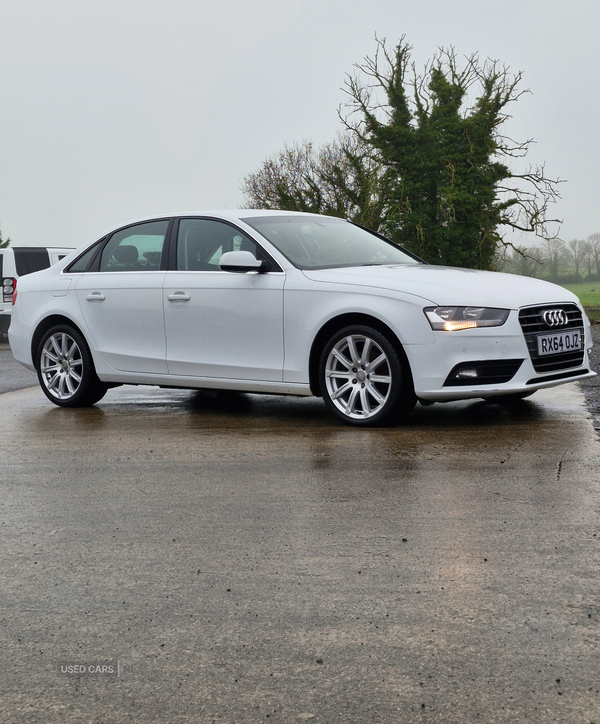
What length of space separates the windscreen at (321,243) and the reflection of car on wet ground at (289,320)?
2cm

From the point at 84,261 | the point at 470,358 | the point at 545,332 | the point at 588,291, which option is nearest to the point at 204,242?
the point at 84,261

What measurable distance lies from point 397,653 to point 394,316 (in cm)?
442

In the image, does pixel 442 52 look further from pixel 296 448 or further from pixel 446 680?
pixel 446 680

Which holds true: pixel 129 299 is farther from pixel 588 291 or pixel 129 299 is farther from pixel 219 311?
pixel 588 291

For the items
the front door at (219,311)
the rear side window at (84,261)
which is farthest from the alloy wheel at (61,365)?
the front door at (219,311)

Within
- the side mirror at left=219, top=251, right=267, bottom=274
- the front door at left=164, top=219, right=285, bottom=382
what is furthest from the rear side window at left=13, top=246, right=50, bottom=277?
the side mirror at left=219, top=251, right=267, bottom=274

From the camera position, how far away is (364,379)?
758 cm

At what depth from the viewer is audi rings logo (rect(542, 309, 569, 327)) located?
7562mm

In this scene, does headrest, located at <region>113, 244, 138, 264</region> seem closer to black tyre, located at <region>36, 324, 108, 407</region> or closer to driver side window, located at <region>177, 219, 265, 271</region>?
driver side window, located at <region>177, 219, 265, 271</region>

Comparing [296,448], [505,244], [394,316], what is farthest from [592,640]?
[505,244]

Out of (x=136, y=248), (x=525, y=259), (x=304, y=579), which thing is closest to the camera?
(x=304, y=579)

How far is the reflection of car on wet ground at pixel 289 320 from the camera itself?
7.26 metres

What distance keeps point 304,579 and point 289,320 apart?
4185 mm

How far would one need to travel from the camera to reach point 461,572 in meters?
3.91
